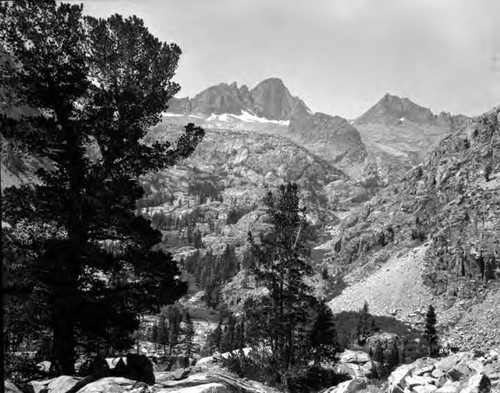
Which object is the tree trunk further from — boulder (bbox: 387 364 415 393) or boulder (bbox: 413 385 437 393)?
boulder (bbox: 413 385 437 393)

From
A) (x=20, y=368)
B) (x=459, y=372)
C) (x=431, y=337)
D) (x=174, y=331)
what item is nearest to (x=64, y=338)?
(x=20, y=368)

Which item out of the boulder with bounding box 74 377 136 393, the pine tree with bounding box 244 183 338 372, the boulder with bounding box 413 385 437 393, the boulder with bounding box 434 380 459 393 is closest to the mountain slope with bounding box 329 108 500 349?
the pine tree with bounding box 244 183 338 372

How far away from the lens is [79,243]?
18391 millimetres

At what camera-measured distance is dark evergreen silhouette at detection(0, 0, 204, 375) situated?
1802 cm

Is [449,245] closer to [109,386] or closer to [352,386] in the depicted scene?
[352,386]

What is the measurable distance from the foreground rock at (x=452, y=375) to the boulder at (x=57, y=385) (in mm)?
10237

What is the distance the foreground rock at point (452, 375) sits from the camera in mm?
14719

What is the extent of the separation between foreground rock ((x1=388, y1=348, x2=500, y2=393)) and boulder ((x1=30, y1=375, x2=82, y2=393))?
10.2 metres

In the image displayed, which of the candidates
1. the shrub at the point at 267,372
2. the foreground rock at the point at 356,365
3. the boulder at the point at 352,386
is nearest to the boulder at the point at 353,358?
the foreground rock at the point at 356,365

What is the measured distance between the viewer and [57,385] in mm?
13922

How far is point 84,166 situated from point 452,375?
14.8 m

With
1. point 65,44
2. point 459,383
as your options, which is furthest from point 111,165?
point 459,383

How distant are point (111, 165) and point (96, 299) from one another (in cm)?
507

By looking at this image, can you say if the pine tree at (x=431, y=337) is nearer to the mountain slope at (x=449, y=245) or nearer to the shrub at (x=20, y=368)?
the mountain slope at (x=449, y=245)
